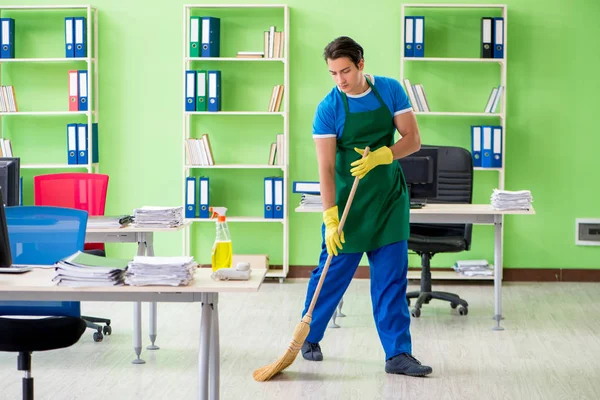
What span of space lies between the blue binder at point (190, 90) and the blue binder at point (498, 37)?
2.26m

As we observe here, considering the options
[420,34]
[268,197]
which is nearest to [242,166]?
[268,197]

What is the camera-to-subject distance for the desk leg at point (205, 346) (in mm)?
3053

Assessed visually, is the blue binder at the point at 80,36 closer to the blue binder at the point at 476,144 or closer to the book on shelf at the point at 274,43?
the book on shelf at the point at 274,43

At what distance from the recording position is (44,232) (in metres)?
3.63

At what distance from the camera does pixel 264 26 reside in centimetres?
698

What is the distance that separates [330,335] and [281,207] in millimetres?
1888

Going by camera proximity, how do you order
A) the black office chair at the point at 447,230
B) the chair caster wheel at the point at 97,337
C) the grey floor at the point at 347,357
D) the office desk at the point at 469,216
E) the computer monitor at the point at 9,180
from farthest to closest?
the black office chair at the point at 447,230 → the office desk at the point at 469,216 → the chair caster wheel at the point at 97,337 → the computer monitor at the point at 9,180 → the grey floor at the point at 347,357

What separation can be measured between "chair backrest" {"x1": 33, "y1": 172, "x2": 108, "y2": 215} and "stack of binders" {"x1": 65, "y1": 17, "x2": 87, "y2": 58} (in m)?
1.76

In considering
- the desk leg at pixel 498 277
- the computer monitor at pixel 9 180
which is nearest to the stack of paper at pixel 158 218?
the computer monitor at pixel 9 180

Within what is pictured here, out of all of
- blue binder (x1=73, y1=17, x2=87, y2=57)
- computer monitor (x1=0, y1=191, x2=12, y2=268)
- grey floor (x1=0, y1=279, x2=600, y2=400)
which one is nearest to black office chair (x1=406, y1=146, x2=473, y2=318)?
grey floor (x1=0, y1=279, x2=600, y2=400)

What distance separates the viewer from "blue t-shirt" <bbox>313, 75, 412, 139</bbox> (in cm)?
412

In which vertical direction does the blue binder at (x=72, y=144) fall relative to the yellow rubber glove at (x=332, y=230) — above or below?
above

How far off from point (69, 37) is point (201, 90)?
109 cm

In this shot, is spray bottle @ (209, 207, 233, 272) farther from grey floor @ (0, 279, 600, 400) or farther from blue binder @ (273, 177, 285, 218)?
blue binder @ (273, 177, 285, 218)
